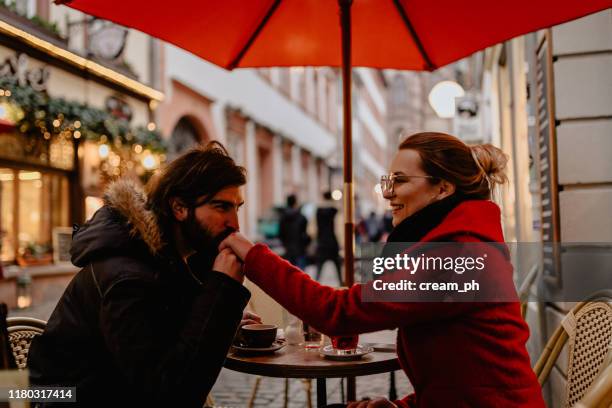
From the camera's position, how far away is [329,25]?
3525 mm

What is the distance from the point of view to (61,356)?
76.8 inches

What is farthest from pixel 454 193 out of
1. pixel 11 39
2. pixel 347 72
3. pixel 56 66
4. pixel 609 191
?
pixel 56 66

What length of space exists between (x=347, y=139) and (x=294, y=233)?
8771 millimetres

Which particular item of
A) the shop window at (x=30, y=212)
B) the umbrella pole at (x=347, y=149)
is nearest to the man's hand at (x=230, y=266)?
the umbrella pole at (x=347, y=149)

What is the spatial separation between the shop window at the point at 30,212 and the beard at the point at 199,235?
8.62 m

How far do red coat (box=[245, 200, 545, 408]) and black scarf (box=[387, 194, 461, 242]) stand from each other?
53 millimetres

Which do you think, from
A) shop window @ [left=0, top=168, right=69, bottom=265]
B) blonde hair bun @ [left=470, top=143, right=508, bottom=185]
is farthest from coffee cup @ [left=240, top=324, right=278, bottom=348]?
shop window @ [left=0, top=168, right=69, bottom=265]

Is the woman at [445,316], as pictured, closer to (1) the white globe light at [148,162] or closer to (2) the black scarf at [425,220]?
(2) the black scarf at [425,220]

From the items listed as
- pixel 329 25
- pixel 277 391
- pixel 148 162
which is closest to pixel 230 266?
pixel 329 25

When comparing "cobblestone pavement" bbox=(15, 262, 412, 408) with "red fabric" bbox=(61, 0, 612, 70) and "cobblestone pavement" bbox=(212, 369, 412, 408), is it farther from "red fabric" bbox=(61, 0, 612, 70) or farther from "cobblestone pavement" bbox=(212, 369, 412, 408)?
"red fabric" bbox=(61, 0, 612, 70)

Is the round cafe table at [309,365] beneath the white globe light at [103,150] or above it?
beneath

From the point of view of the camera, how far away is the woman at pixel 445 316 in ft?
6.15

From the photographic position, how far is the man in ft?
5.86

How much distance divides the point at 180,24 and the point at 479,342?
2161 millimetres
